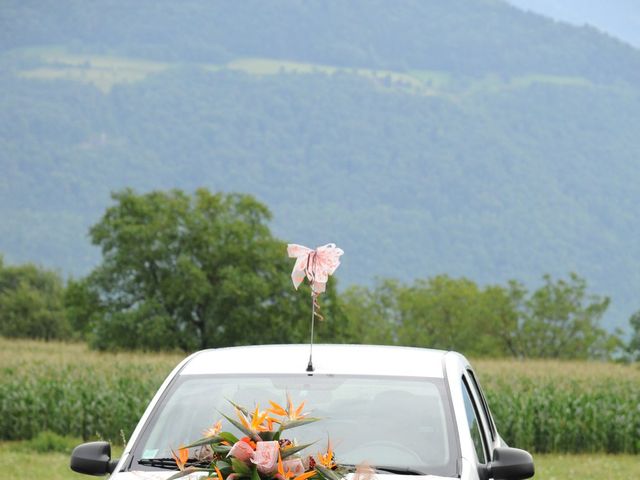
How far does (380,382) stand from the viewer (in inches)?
218

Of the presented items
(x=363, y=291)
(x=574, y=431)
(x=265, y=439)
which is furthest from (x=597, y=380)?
(x=363, y=291)

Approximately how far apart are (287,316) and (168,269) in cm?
692

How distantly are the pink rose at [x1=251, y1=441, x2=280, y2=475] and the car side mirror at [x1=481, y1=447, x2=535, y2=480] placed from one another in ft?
4.97

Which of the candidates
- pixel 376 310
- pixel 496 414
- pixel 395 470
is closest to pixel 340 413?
pixel 395 470

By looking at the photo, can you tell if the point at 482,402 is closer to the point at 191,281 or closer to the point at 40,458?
the point at 40,458

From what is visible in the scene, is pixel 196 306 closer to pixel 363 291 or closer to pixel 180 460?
pixel 363 291

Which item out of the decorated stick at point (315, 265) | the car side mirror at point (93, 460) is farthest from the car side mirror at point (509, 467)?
the car side mirror at point (93, 460)

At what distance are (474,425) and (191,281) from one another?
56.7 m

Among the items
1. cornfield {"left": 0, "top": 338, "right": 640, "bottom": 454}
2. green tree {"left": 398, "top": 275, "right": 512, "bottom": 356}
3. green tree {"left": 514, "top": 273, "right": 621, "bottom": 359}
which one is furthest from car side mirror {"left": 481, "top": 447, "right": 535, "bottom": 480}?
green tree {"left": 514, "top": 273, "right": 621, "bottom": 359}

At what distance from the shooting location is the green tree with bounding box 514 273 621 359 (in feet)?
282

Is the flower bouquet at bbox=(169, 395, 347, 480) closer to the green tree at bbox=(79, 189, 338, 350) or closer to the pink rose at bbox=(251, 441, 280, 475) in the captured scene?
the pink rose at bbox=(251, 441, 280, 475)

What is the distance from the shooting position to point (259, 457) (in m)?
3.99

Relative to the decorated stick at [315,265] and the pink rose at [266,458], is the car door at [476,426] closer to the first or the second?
the decorated stick at [315,265]

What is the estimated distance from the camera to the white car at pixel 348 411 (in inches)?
203
